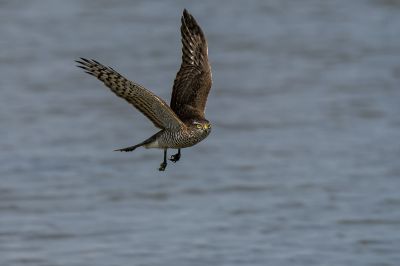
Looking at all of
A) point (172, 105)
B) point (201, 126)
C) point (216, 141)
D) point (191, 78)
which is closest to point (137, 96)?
point (201, 126)

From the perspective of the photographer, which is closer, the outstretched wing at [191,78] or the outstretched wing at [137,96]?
the outstretched wing at [137,96]

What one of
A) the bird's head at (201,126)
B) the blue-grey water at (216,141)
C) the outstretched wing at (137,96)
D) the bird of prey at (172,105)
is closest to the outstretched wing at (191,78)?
the bird of prey at (172,105)

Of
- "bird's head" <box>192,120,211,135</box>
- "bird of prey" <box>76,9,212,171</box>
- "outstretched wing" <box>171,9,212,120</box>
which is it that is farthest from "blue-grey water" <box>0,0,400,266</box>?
"bird's head" <box>192,120,211,135</box>

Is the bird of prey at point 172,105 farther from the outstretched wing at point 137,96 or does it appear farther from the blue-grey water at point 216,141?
the blue-grey water at point 216,141

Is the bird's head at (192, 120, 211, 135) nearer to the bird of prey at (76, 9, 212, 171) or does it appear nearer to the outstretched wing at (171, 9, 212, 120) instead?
the bird of prey at (76, 9, 212, 171)

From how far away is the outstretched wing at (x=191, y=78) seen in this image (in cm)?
1091

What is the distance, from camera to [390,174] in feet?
50.0

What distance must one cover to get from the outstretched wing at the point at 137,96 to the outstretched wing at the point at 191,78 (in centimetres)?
41

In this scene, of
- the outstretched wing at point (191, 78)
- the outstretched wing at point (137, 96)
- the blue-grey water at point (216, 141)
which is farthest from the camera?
the blue-grey water at point (216, 141)

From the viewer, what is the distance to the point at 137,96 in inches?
391

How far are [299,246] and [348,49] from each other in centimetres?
678

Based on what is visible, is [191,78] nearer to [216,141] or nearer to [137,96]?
[137,96]

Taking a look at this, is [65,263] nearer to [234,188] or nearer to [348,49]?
[234,188]

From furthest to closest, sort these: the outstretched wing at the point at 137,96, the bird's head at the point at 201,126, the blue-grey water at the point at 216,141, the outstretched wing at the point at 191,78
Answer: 1. the blue-grey water at the point at 216,141
2. the outstretched wing at the point at 191,78
3. the bird's head at the point at 201,126
4. the outstretched wing at the point at 137,96
